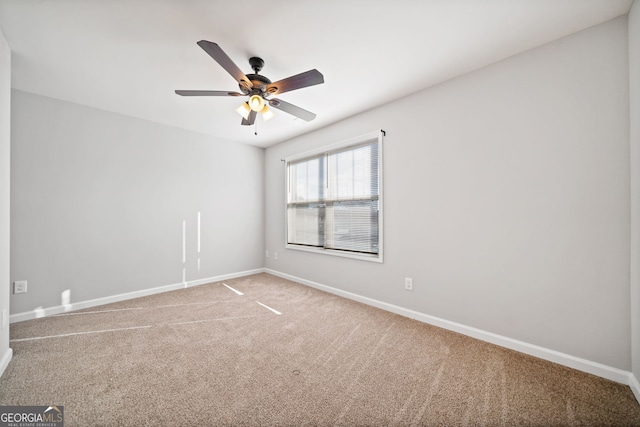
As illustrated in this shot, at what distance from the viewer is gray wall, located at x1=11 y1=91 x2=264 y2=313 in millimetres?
2787

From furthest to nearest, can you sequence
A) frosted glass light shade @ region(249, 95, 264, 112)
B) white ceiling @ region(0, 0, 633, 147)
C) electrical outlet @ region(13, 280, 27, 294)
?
1. electrical outlet @ region(13, 280, 27, 294)
2. frosted glass light shade @ region(249, 95, 264, 112)
3. white ceiling @ region(0, 0, 633, 147)

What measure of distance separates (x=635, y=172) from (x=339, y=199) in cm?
269

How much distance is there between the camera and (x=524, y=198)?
6.82 ft

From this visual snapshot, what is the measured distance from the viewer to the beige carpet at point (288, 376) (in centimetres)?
143

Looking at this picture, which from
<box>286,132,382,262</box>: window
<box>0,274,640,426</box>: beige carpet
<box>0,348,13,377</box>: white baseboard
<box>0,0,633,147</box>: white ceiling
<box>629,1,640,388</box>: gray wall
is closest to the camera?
<box>0,274,640,426</box>: beige carpet

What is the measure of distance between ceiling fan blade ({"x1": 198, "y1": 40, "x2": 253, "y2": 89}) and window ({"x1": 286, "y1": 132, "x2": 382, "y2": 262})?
5.57ft

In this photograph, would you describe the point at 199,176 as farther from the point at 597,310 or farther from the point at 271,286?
the point at 597,310

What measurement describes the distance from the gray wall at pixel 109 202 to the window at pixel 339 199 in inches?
48.1

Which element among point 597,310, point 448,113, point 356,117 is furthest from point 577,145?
point 356,117

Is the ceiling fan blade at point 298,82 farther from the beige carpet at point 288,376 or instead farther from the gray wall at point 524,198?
the beige carpet at point 288,376

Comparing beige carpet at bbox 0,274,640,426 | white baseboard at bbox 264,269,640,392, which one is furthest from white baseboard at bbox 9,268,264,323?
white baseboard at bbox 264,269,640,392

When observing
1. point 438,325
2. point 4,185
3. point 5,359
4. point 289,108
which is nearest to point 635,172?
point 438,325

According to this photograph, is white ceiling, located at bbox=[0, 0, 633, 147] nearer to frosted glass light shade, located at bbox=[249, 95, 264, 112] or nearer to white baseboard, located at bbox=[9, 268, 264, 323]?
frosted glass light shade, located at bbox=[249, 95, 264, 112]

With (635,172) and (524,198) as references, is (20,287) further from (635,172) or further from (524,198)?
(635,172)
